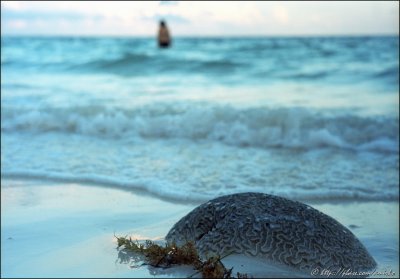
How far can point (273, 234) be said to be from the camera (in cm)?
321

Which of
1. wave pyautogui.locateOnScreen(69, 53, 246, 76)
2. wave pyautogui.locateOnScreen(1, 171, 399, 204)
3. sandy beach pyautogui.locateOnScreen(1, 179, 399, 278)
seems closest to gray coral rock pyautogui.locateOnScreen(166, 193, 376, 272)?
sandy beach pyautogui.locateOnScreen(1, 179, 399, 278)

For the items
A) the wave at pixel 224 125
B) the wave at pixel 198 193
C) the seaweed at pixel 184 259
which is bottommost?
the wave at pixel 198 193

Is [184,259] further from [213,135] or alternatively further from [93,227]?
[213,135]

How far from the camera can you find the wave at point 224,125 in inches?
320

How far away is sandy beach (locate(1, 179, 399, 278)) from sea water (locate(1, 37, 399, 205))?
0.35 m

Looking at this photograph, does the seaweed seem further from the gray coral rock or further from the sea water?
the sea water

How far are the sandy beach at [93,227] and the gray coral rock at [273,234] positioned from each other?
10 cm

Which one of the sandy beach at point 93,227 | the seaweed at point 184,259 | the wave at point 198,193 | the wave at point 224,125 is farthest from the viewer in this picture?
the wave at point 224,125

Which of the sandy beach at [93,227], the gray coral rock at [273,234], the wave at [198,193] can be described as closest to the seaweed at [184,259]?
the sandy beach at [93,227]

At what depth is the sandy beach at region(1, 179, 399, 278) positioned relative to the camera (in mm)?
3307

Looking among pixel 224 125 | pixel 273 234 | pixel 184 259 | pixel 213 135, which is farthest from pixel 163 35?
pixel 184 259

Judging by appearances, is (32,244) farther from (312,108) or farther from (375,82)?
(375,82)

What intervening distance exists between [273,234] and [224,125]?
567 centimetres

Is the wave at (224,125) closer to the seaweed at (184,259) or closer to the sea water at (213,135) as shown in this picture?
the sea water at (213,135)
